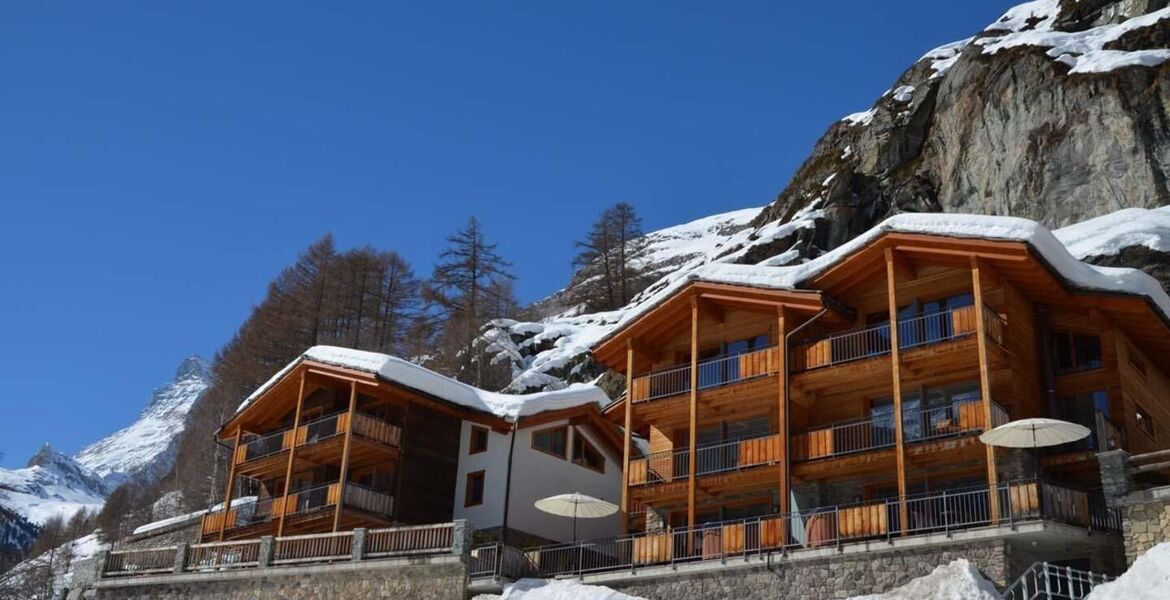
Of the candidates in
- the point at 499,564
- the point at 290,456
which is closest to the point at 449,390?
the point at 290,456

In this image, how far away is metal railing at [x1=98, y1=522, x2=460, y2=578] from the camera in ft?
101

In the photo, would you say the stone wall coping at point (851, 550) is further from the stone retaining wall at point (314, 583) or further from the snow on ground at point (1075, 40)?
the snow on ground at point (1075, 40)

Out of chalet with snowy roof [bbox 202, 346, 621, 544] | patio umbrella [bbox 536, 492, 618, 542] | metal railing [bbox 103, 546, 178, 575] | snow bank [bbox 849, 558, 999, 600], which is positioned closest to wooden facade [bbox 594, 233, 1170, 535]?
patio umbrella [bbox 536, 492, 618, 542]

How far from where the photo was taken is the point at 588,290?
76.9 m

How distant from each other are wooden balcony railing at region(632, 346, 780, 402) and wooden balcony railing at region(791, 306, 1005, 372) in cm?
84

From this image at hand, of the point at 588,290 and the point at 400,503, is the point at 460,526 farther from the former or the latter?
the point at 588,290

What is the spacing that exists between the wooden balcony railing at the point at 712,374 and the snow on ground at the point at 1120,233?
1594cm

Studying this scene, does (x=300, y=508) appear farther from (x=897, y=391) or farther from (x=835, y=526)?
(x=897, y=391)

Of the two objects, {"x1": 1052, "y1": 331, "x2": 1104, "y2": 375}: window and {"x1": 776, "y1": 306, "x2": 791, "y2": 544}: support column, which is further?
{"x1": 1052, "y1": 331, "x2": 1104, "y2": 375}: window

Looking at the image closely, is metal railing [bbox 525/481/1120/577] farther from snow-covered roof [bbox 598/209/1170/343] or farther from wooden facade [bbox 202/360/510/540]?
wooden facade [bbox 202/360/510/540]

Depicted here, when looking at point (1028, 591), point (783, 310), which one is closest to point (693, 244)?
point (783, 310)

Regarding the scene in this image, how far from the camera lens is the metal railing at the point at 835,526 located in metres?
24.5

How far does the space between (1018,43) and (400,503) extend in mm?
37093

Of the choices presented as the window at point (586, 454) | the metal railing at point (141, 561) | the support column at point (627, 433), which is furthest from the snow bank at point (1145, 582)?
the metal railing at point (141, 561)
